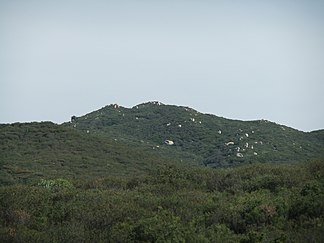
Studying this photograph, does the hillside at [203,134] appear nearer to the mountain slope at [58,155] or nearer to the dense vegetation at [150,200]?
the mountain slope at [58,155]

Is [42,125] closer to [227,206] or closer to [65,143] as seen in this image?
[65,143]

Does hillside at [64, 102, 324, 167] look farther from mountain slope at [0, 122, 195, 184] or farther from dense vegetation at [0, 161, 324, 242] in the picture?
dense vegetation at [0, 161, 324, 242]

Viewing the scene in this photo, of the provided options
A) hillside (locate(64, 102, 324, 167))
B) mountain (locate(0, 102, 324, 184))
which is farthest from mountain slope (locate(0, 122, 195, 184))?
hillside (locate(64, 102, 324, 167))

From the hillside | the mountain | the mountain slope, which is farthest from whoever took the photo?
the hillside

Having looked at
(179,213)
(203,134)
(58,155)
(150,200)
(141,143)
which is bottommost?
(179,213)

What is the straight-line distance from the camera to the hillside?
53750 millimetres

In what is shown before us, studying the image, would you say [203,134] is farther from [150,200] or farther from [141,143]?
[150,200]

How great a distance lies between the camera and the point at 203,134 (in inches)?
2562

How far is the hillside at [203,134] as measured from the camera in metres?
53.8

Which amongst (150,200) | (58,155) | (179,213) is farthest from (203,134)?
(179,213)

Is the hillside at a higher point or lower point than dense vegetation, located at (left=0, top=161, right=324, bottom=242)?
higher

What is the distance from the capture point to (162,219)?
35.6 ft

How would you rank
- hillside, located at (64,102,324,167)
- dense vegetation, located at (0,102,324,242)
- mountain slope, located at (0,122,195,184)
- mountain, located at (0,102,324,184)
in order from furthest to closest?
hillside, located at (64,102,324,167)
mountain, located at (0,102,324,184)
mountain slope, located at (0,122,195,184)
dense vegetation, located at (0,102,324,242)

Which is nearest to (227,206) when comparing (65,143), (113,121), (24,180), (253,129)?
(24,180)
